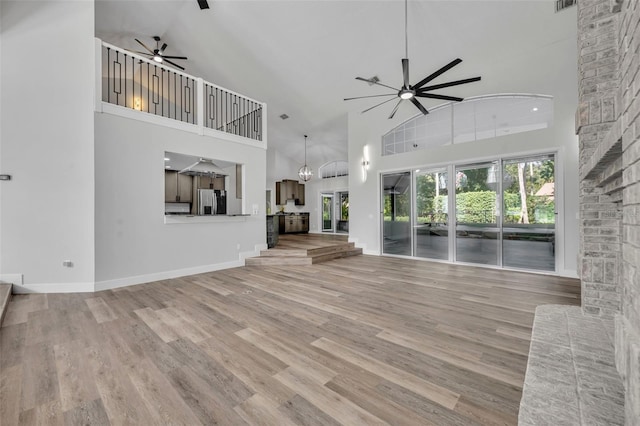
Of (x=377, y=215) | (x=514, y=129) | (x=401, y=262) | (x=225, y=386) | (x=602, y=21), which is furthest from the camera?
(x=377, y=215)

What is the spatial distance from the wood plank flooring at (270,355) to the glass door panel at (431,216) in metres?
2.29

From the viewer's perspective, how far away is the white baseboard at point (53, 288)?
3.81 meters

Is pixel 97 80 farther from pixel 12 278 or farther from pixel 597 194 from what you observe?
pixel 597 194

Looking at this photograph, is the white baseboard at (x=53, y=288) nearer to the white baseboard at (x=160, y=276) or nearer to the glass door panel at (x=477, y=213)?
the white baseboard at (x=160, y=276)

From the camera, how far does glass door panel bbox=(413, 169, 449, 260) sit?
20.3 ft

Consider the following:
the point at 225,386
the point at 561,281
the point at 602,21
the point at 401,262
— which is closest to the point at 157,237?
the point at 225,386

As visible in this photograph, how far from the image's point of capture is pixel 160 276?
463 centimetres

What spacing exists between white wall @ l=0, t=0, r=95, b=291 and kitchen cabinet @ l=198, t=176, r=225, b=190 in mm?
3386

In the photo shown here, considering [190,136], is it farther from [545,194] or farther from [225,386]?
[545,194]

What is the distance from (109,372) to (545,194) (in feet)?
21.5

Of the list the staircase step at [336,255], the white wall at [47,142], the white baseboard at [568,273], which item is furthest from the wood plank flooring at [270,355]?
the staircase step at [336,255]

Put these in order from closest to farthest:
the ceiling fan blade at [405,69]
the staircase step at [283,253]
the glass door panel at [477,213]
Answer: the ceiling fan blade at [405,69] → the glass door panel at [477,213] → the staircase step at [283,253]

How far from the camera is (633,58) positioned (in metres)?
1.17

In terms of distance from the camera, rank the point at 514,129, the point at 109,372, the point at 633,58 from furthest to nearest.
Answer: the point at 514,129 < the point at 109,372 < the point at 633,58
